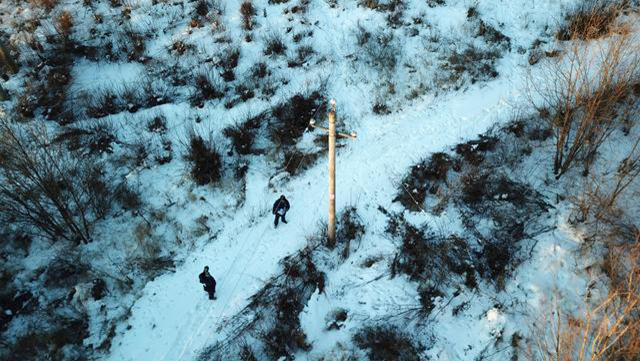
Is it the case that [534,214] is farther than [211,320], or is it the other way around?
[534,214]

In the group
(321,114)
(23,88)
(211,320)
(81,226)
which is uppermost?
(23,88)

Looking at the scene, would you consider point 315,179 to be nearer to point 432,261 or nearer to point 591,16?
point 432,261

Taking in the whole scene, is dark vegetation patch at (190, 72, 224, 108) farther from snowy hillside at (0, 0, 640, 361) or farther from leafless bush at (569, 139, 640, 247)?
leafless bush at (569, 139, 640, 247)

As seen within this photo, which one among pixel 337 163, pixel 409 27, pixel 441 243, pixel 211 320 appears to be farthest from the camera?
pixel 409 27

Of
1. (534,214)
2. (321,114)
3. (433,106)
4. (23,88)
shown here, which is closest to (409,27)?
(433,106)

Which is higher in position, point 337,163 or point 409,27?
point 409,27

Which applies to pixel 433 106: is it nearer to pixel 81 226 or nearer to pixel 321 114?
pixel 321 114

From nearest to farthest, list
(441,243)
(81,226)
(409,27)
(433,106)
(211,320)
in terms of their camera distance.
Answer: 1. (211,320)
2. (441,243)
3. (81,226)
4. (433,106)
5. (409,27)
